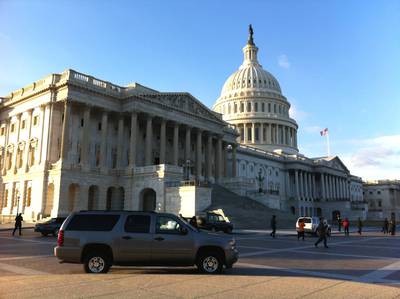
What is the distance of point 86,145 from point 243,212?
2200cm

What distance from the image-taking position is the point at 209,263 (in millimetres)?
12742

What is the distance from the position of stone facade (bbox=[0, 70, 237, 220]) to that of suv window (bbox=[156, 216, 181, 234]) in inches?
1455

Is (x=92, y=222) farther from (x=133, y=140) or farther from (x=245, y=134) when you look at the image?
(x=245, y=134)

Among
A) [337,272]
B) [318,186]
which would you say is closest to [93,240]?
[337,272]

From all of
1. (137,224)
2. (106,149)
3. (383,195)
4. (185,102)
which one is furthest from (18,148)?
(383,195)

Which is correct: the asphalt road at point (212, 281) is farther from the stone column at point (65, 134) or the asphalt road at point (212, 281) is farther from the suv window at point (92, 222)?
the stone column at point (65, 134)

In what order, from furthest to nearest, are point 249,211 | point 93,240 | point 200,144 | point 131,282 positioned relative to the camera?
point 200,144 < point 249,211 < point 93,240 < point 131,282

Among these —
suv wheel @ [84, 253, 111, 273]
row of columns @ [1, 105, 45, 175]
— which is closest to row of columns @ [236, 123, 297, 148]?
row of columns @ [1, 105, 45, 175]

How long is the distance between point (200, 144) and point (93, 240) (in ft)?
171

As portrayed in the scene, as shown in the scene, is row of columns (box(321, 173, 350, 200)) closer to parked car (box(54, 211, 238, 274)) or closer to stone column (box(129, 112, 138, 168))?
stone column (box(129, 112, 138, 168))

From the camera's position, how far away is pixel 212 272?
12656 millimetres

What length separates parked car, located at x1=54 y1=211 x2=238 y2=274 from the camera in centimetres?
1246

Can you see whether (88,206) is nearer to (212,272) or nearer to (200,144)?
(200,144)

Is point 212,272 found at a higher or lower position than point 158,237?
lower
